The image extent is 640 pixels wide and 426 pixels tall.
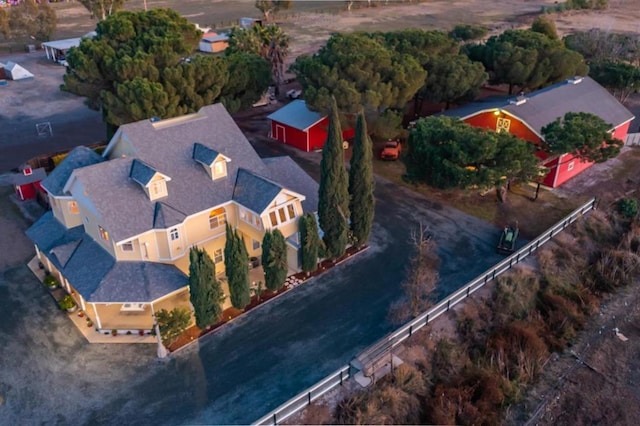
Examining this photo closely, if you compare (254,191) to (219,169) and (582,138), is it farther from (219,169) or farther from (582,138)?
(582,138)

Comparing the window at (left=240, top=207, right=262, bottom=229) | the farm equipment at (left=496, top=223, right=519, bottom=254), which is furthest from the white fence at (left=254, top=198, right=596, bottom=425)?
the window at (left=240, top=207, right=262, bottom=229)

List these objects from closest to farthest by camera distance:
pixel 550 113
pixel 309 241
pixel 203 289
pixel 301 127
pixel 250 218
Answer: pixel 203 289
pixel 309 241
pixel 250 218
pixel 550 113
pixel 301 127

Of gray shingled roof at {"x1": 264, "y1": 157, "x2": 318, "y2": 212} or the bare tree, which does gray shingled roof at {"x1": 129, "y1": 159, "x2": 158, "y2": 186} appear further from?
the bare tree

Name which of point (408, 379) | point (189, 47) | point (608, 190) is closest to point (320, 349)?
point (408, 379)

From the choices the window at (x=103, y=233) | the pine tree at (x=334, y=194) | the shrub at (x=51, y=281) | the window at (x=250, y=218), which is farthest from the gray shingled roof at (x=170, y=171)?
the shrub at (x=51, y=281)

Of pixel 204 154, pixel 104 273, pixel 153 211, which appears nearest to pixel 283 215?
pixel 204 154

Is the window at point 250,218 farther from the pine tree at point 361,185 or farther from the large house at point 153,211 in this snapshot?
the pine tree at point 361,185

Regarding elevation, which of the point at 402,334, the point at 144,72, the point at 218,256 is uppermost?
the point at 144,72
